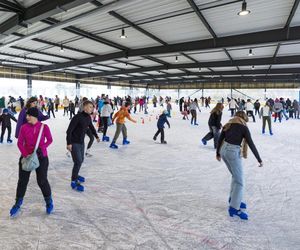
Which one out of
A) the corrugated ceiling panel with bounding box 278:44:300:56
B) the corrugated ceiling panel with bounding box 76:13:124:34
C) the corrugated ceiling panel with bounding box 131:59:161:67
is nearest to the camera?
the corrugated ceiling panel with bounding box 76:13:124:34

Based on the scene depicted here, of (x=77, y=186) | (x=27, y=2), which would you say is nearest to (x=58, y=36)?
(x=27, y=2)

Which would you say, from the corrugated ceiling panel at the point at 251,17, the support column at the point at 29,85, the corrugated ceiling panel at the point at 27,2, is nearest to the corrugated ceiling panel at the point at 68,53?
the corrugated ceiling panel at the point at 27,2

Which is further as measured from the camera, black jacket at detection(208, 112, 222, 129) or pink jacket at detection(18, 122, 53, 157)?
black jacket at detection(208, 112, 222, 129)

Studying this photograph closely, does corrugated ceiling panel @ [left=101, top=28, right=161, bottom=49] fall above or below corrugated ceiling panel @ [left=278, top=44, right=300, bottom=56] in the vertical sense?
below

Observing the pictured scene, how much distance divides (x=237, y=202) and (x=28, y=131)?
8.69 feet

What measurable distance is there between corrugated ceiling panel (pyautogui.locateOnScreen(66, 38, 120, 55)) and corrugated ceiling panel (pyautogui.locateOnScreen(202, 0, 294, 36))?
6.18m

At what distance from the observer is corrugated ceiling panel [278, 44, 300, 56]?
1208 centimetres

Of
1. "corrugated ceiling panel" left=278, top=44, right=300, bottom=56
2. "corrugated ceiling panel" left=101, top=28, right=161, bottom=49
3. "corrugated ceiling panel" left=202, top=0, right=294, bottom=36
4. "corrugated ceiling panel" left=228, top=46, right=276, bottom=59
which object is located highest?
"corrugated ceiling panel" left=228, top=46, right=276, bottom=59

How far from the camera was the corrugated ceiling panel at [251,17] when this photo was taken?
6836mm

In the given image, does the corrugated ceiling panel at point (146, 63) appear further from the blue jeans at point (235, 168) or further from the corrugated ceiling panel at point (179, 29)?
the blue jeans at point (235, 168)

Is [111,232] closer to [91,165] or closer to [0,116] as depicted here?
[91,165]

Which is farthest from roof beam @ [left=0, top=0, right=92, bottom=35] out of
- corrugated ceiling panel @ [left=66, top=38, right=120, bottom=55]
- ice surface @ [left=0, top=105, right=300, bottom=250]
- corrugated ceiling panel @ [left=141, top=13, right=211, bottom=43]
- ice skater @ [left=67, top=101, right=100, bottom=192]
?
corrugated ceiling panel @ [left=66, top=38, right=120, bottom=55]

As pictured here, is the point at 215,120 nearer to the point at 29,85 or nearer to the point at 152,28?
the point at 152,28

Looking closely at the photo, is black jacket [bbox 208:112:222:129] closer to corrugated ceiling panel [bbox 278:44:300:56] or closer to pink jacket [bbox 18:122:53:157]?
pink jacket [bbox 18:122:53:157]
